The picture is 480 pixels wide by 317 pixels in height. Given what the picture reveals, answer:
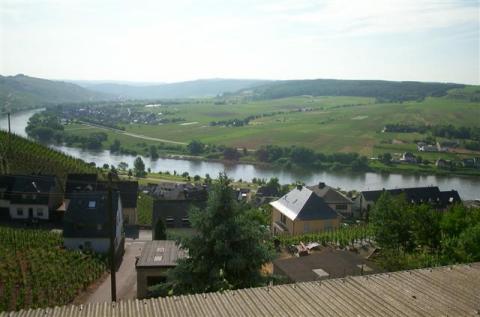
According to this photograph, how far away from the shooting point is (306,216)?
104ft

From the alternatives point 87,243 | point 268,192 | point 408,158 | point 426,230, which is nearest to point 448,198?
point 268,192

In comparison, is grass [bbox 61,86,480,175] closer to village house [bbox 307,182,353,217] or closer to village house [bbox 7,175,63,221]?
village house [bbox 307,182,353,217]

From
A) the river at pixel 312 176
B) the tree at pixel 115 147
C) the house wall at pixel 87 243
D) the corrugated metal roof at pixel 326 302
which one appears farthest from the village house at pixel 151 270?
the tree at pixel 115 147

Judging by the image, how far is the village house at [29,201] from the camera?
30.7 meters

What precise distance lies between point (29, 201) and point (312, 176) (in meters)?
51.6

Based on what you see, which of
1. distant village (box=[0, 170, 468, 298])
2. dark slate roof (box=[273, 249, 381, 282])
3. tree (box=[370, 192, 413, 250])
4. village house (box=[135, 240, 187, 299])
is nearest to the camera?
dark slate roof (box=[273, 249, 381, 282])

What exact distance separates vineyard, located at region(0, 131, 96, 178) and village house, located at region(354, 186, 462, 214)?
26.2 metres

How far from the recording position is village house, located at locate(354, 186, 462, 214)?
44219mm

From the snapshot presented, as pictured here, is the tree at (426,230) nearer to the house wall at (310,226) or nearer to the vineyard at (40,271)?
the house wall at (310,226)

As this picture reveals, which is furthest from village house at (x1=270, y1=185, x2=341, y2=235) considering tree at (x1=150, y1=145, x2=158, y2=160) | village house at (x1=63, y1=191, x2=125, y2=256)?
tree at (x1=150, y1=145, x2=158, y2=160)

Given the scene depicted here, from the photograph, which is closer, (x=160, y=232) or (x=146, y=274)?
(x=146, y=274)

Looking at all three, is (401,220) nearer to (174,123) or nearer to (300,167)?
(300,167)

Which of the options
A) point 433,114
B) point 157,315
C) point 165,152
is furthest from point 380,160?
point 157,315

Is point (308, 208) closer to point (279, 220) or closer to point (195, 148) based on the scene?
point (279, 220)
